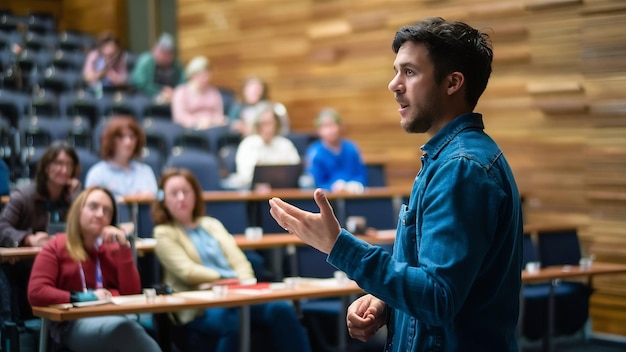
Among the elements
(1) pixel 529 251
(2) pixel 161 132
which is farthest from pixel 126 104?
(1) pixel 529 251

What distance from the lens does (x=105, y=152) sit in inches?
216

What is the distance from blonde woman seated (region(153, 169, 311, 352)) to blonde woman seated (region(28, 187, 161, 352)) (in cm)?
36

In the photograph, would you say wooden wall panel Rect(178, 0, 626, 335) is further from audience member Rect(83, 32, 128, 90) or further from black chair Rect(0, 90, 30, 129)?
black chair Rect(0, 90, 30, 129)

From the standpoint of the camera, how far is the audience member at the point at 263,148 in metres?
6.69

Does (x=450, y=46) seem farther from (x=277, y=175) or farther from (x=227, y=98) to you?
(x=227, y=98)

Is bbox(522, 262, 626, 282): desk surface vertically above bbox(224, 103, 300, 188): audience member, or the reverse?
bbox(224, 103, 300, 188): audience member

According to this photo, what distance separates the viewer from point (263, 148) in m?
Answer: 6.74

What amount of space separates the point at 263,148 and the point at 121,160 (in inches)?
58.0

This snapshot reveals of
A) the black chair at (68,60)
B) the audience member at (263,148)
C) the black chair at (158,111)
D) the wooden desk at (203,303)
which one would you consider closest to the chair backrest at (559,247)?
the wooden desk at (203,303)

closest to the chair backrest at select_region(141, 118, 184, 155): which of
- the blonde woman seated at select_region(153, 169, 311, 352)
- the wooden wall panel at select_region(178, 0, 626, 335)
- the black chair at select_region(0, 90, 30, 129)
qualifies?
the black chair at select_region(0, 90, 30, 129)

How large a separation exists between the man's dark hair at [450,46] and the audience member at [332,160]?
4.92 m

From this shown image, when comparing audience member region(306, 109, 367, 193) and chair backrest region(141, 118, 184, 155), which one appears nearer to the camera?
audience member region(306, 109, 367, 193)

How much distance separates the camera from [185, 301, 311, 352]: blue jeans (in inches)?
157

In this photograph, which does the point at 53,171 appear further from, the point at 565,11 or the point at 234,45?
the point at 234,45
